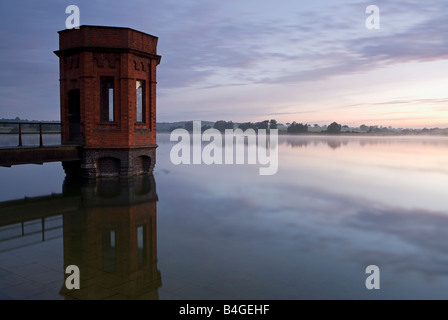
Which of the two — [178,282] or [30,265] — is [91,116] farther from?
[178,282]

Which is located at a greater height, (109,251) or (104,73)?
(104,73)

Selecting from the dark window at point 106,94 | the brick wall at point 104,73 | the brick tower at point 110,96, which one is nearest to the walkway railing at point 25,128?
the brick wall at point 104,73

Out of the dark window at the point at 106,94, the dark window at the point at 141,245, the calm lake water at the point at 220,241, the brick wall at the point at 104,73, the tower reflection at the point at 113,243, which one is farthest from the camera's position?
the dark window at the point at 106,94

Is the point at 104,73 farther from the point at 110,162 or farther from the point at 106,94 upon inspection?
the point at 110,162

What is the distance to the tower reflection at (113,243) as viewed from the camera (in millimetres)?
5699

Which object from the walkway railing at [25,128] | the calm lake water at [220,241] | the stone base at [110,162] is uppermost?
the walkway railing at [25,128]

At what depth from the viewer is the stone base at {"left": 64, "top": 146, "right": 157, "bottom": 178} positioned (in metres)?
16.7

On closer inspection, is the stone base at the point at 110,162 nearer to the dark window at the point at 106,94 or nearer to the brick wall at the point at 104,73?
the brick wall at the point at 104,73

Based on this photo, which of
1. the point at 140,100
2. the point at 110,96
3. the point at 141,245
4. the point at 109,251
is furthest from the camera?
the point at 140,100

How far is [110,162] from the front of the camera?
680 inches

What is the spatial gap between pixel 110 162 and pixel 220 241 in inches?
414

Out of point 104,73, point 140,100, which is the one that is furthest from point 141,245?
point 140,100

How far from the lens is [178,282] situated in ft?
19.6
